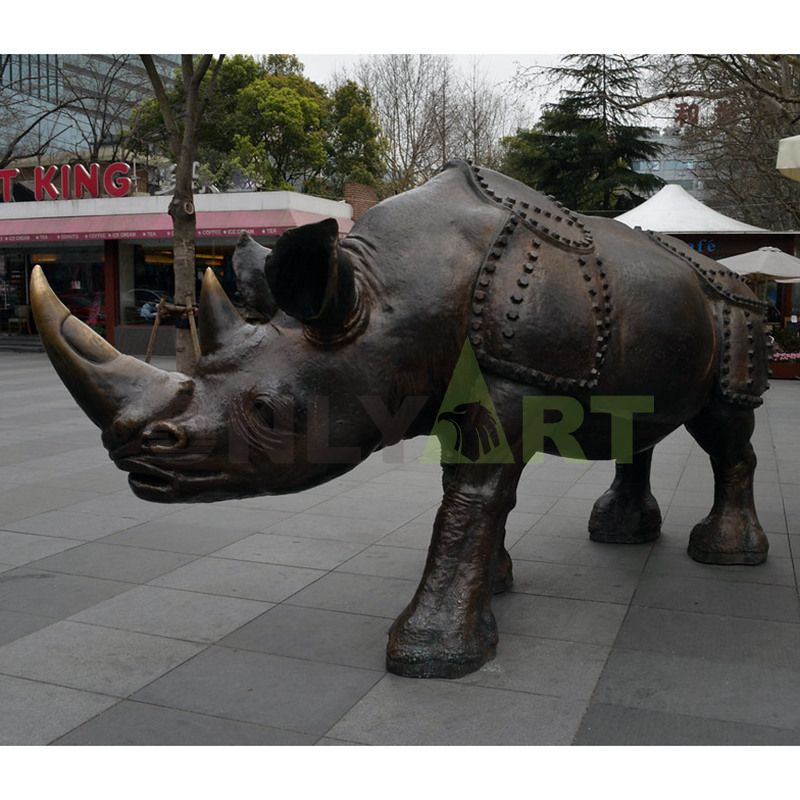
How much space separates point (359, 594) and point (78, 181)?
20897 mm

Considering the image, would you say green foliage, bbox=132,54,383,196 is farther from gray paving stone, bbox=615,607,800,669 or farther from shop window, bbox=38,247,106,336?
gray paving stone, bbox=615,607,800,669

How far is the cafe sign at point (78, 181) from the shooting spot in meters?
22.2

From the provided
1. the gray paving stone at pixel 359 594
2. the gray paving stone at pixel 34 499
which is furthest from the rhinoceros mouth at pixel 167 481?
the gray paving stone at pixel 34 499

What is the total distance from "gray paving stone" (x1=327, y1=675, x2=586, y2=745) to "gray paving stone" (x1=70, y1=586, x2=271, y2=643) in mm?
979

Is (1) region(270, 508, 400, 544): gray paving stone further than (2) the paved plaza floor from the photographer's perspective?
Yes

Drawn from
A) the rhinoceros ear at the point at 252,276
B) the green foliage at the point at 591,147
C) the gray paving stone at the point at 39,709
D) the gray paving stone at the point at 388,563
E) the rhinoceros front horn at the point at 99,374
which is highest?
the green foliage at the point at 591,147

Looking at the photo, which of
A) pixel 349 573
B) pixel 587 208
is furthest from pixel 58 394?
pixel 587 208

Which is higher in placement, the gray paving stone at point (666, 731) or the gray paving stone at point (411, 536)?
the gray paving stone at point (666, 731)

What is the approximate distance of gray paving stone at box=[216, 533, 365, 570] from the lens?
4957mm

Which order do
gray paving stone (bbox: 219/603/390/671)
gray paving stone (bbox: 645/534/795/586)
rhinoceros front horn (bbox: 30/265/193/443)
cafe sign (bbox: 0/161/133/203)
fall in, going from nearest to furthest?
rhinoceros front horn (bbox: 30/265/193/443)
gray paving stone (bbox: 219/603/390/671)
gray paving stone (bbox: 645/534/795/586)
cafe sign (bbox: 0/161/133/203)

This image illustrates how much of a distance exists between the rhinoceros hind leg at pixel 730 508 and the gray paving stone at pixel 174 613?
237cm

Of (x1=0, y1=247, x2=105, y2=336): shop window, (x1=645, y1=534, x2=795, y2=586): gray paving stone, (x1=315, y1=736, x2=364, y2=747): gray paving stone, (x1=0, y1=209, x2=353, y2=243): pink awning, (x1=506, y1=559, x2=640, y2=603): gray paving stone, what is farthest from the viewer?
(x1=0, y1=247, x2=105, y2=336): shop window

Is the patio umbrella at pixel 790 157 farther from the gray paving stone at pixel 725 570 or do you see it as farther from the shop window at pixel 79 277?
the shop window at pixel 79 277

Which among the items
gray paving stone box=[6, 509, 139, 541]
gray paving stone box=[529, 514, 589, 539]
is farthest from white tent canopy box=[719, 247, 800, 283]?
gray paving stone box=[6, 509, 139, 541]
